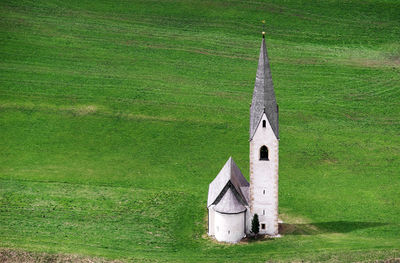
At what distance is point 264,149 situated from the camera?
2704 inches

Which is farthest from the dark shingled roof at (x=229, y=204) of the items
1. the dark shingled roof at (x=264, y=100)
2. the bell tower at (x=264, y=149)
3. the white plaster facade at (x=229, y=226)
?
the dark shingled roof at (x=264, y=100)

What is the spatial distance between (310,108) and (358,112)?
18.2ft

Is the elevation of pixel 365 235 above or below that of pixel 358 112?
below

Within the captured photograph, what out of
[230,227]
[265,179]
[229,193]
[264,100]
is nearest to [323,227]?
[265,179]

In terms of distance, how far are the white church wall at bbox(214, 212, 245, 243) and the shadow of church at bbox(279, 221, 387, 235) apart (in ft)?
12.8

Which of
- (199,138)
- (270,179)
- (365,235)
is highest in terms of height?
(199,138)

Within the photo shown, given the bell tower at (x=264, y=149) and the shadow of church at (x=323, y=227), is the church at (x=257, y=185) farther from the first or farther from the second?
the shadow of church at (x=323, y=227)

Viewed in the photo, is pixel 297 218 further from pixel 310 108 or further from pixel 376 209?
pixel 310 108

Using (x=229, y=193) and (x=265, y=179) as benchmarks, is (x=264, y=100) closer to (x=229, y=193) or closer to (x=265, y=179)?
(x=265, y=179)

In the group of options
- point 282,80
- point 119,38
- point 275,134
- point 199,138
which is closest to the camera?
point 275,134

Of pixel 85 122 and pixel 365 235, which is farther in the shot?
pixel 85 122

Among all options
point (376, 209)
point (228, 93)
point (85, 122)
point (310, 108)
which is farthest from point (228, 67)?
point (376, 209)

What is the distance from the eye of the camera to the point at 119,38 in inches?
4409

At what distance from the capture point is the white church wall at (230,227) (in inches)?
2699
